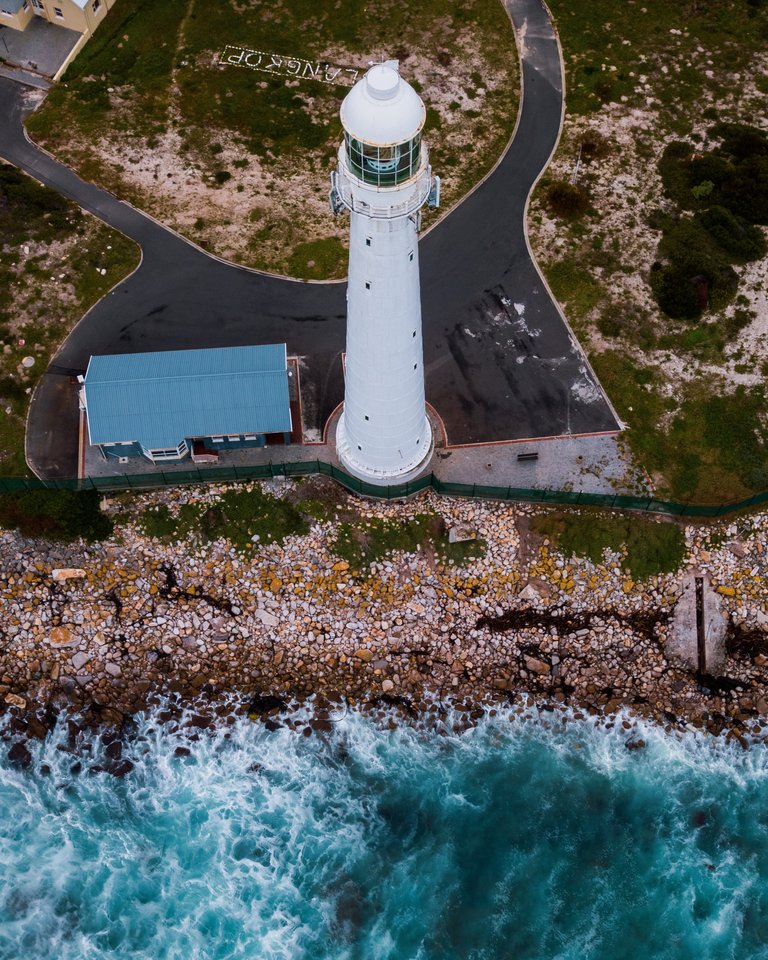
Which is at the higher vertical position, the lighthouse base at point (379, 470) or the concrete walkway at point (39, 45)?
the concrete walkway at point (39, 45)

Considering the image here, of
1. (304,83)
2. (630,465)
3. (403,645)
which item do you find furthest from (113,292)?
(630,465)

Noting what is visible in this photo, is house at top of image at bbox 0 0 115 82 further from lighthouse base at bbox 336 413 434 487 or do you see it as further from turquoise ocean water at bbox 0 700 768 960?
turquoise ocean water at bbox 0 700 768 960

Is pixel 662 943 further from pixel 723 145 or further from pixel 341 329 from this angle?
pixel 723 145

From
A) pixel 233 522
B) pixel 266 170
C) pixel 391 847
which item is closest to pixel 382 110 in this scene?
pixel 233 522

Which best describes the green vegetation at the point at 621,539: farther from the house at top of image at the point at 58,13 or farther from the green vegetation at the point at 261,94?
the house at top of image at the point at 58,13

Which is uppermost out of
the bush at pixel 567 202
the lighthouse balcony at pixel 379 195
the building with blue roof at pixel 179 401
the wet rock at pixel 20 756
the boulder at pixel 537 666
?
the lighthouse balcony at pixel 379 195

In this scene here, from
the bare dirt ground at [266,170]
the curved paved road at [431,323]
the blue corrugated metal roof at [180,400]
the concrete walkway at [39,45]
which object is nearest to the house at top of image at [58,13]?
the concrete walkway at [39,45]

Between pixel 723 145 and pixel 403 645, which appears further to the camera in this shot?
pixel 723 145

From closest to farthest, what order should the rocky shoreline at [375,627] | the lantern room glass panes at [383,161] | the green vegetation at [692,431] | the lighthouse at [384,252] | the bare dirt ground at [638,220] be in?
the lighthouse at [384,252], the lantern room glass panes at [383,161], the rocky shoreline at [375,627], the green vegetation at [692,431], the bare dirt ground at [638,220]
